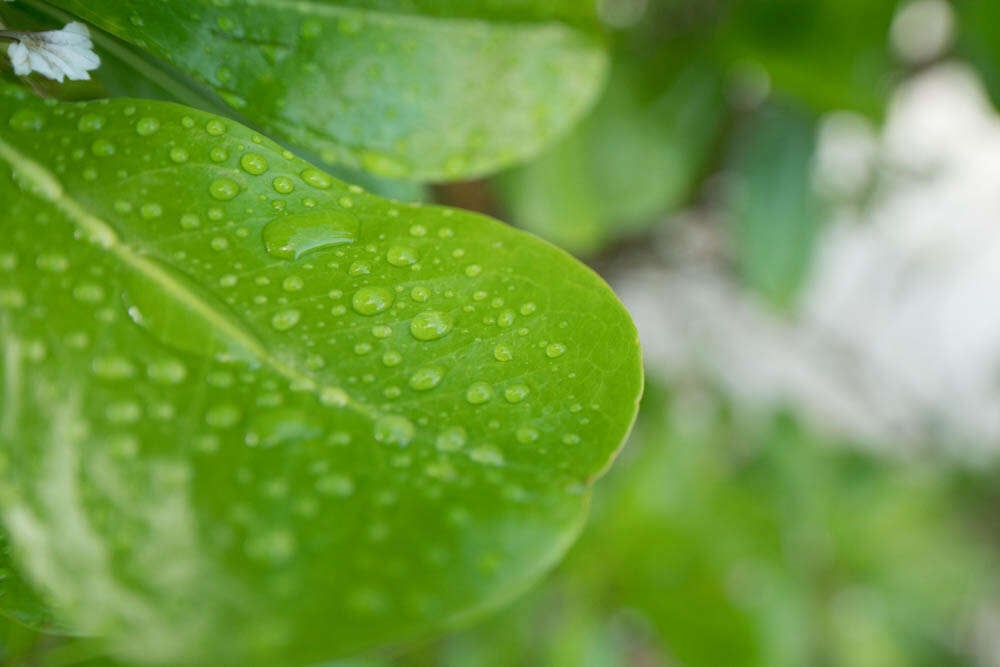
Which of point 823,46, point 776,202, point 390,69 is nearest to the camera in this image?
point 390,69

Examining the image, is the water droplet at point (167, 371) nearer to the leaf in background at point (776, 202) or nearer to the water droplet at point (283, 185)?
the water droplet at point (283, 185)

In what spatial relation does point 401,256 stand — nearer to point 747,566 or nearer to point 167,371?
point 167,371

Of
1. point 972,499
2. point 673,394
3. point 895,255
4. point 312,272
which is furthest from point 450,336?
point 972,499

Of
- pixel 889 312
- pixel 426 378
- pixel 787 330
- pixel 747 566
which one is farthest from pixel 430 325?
pixel 889 312

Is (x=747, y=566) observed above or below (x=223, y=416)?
below

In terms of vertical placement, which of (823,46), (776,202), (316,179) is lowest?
(776,202)

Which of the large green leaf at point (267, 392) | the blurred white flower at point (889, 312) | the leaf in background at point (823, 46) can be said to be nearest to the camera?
the large green leaf at point (267, 392)

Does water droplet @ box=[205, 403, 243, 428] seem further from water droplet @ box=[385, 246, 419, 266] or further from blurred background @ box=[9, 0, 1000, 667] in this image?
blurred background @ box=[9, 0, 1000, 667]

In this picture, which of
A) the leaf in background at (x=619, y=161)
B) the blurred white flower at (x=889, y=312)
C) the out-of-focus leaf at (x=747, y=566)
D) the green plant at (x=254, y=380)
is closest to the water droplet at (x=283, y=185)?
the green plant at (x=254, y=380)
